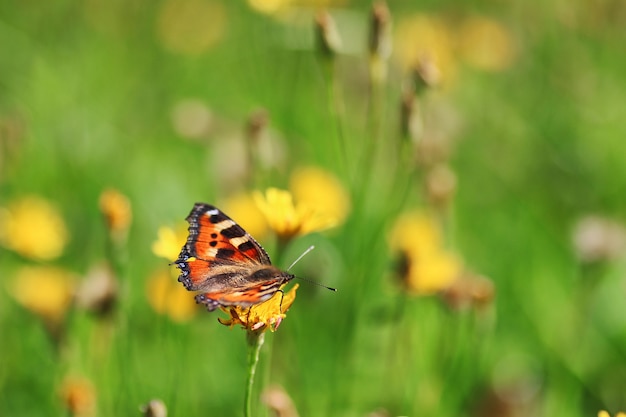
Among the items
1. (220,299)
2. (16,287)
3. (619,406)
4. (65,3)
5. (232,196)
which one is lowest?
(619,406)

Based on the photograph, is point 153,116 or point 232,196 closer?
point 232,196

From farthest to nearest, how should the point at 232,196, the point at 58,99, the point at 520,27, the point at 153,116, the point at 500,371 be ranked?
the point at 520,27, the point at 153,116, the point at 58,99, the point at 232,196, the point at 500,371

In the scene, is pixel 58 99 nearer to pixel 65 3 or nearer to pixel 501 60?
pixel 65 3

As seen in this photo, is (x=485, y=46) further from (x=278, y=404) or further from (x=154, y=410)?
(x=154, y=410)

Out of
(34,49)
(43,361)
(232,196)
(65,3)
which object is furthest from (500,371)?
(65,3)

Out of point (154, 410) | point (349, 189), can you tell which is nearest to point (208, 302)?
point (154, 410)

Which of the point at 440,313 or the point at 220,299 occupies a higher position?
the point at 220,299

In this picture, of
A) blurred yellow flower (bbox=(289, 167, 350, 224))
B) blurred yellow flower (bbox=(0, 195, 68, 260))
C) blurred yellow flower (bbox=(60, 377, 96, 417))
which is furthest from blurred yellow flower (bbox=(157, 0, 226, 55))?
blurred yellow flower (bbox=(60, 377, 96, 417))
